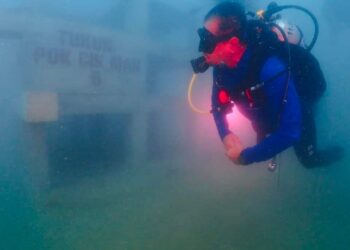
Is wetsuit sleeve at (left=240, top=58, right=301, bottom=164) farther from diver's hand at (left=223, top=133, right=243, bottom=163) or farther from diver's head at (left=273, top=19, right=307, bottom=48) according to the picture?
diver's head at (left=273, top=19, right=307, bottom=48)

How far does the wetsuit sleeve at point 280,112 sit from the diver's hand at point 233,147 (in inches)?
7.6

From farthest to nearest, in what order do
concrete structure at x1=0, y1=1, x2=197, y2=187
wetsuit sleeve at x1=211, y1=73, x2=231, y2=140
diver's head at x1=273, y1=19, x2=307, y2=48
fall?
concrete structure at x1=0, y1=1, x2=197, y2=187
diver's head at x1=273, y1=19, x2=307, y2=48
wetsuit sleeve at x1=211, y1=73, x2=231, y2=140

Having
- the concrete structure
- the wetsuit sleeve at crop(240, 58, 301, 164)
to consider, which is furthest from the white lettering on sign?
→ the wetsuit sleeve at crop(240, 58, 301, 164)

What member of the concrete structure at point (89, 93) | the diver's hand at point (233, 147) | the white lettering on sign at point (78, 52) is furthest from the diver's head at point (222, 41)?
the white lettering on sign at point (78, 52)

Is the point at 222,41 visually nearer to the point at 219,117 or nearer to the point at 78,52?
the point at 219,117

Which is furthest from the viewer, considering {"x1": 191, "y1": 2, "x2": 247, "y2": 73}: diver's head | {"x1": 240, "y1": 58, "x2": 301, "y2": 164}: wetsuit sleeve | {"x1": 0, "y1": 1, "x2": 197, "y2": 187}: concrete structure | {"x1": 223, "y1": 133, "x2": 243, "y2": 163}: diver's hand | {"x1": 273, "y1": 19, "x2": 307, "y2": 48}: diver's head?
{"x1": 0, "y1": 1, "x2": 197, "y2": 187}: concrete structure

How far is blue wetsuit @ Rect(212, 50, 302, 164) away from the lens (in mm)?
2350

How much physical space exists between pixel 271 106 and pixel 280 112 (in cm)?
15

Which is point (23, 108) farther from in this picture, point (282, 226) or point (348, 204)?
point (348, 204)

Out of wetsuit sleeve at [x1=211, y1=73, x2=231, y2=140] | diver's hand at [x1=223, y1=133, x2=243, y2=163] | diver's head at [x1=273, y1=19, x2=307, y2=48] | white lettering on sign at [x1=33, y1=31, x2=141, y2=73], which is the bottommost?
diver's hand at [x1=223, y1=133, x2=243, y2=163]

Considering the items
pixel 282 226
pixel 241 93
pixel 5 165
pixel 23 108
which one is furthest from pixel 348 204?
pixel 5 165

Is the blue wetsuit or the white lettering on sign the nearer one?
the blue wetsuit

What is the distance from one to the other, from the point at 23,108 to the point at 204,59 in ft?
15.7

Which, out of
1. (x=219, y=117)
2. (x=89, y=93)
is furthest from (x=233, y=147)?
(x=89, y=93)
